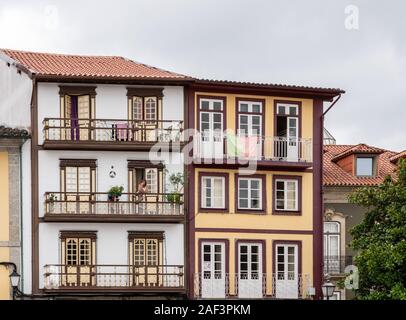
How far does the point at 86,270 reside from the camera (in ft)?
144

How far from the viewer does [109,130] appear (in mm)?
45031

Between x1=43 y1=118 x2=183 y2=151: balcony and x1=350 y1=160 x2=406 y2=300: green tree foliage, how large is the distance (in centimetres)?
974

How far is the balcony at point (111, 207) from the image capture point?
44062mm

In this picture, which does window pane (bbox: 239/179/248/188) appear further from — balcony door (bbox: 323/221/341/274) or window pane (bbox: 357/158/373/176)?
window pane (bbox: 357/158/373/176)

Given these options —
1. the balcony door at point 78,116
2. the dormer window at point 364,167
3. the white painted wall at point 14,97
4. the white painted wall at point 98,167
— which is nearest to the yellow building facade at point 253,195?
the white painted wall at point 98,167

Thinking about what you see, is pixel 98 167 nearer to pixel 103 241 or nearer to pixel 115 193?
pixel 115 193

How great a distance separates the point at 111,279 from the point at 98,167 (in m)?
4.87

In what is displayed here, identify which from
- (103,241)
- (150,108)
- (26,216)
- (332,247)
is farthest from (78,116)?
(332,247)

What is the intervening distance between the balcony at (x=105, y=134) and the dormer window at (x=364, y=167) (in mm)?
10213
